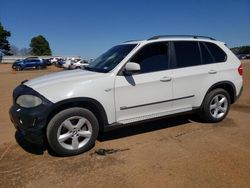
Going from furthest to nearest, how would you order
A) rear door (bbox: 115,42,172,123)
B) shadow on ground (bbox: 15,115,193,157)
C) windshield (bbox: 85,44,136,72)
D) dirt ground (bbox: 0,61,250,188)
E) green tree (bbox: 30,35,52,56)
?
green tree (bbox: 30,35,52,56) < windshield (bbox: 85,44,136,72) < shadow on ground (bbox: 15,115,193,157) < rear door (bbox: 115,42,172,123) < dirt ground (bbox: 0,61,250,188)

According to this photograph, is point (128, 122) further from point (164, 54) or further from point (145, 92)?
point (164, 54)

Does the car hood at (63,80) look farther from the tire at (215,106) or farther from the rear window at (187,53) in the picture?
the tire at (215,106)

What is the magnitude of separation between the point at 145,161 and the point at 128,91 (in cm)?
119

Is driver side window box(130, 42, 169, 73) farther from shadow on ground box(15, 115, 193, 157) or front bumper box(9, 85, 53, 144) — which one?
front bumper box(9, 85, 53, 144)

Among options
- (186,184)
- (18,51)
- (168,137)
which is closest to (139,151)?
(168,137)

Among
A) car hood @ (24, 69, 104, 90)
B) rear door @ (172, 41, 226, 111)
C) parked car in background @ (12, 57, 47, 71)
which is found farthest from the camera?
parked car in background @ (12, 57, 47, 71)

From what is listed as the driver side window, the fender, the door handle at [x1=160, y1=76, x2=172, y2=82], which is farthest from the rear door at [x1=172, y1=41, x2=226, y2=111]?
the fender

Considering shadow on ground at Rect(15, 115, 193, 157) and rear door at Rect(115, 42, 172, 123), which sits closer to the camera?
rear door at Rect(115, 42, 172, 123)

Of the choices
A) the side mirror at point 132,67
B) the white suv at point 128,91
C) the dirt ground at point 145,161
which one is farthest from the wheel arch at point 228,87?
the side mirror at point 132,67

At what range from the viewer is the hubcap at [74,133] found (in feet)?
13.7

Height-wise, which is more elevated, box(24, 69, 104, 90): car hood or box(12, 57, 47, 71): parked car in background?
box(24, 69, 104, 90): car hood

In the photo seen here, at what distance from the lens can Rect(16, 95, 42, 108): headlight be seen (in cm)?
402

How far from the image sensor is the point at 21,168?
3.92 meters

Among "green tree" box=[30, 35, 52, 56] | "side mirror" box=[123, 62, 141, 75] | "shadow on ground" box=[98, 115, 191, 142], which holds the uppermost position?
"green tree" box=[30, 35, 52, 56]
